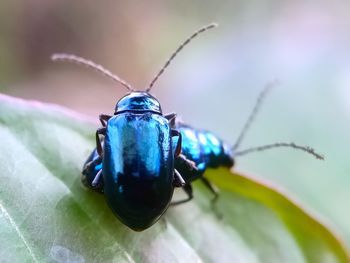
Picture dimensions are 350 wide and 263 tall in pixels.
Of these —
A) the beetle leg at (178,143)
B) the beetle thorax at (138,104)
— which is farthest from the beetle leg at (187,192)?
the beetle thorax at (138,104)

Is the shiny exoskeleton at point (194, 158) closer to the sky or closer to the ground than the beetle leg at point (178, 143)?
closer to the ground

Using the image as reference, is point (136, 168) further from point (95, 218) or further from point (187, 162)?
point (187, 162)

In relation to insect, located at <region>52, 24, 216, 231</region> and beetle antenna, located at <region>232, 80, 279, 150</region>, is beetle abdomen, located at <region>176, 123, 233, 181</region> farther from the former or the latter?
beetle antenna, located at <region>232, 80, 279, 150</region>

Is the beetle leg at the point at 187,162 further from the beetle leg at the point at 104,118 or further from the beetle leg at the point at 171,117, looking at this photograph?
the beetle leg at the point at 104,118

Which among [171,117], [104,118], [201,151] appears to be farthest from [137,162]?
[201,151]

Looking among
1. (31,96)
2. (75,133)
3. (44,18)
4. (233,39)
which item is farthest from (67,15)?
(75,133)
